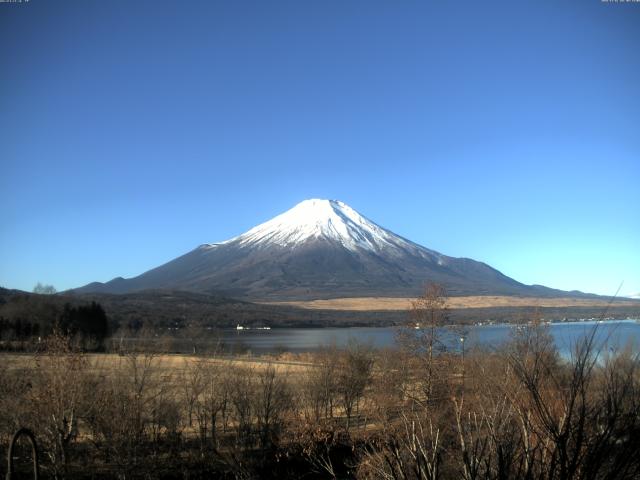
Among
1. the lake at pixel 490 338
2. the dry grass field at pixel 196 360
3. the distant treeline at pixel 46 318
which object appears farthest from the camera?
the distant treeline at pixel 46 318

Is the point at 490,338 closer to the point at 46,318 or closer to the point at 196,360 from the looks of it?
the point at 196,360

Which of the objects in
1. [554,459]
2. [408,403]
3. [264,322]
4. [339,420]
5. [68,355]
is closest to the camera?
[554,459]

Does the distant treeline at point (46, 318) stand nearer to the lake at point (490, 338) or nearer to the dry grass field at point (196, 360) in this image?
the lake at point (490, 338)

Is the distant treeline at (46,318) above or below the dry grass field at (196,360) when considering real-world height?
above

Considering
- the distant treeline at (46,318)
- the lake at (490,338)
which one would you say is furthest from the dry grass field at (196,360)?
the distant treeline at (46,318)

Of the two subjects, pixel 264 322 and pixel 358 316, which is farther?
pixel 358 316

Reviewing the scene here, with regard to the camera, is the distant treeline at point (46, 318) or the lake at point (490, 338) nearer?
the lake at point (490, 338)

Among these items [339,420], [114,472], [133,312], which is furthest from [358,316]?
[114,472]

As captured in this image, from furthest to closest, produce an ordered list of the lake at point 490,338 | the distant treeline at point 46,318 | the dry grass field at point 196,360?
the distant treeline at point 46,318 → the dry grass field at point 196,360 → the lake at point 490,338

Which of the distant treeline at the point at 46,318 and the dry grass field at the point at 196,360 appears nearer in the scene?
the dry grass field at the point at 196,360

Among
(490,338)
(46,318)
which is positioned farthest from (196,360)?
(46,318)

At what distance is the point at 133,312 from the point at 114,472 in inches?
5011

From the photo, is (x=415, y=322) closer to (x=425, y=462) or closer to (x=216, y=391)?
(x=216, y=391)

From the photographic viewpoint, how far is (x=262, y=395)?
24.9 m
